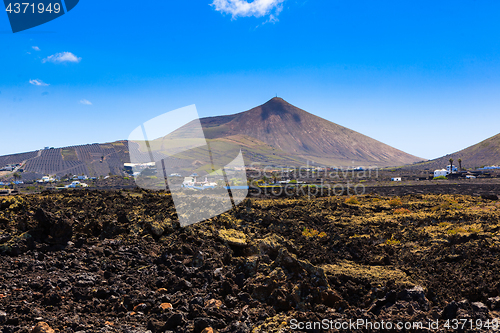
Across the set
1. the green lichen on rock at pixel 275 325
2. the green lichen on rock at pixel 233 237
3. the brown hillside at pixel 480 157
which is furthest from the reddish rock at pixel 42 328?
the brown hillside at pixel 480 157

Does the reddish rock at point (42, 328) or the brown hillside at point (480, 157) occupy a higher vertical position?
the brown hillside at point (480, 157)

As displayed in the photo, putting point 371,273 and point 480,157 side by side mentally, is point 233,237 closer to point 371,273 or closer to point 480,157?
point 371,273

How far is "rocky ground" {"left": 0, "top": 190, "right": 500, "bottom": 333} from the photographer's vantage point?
5.45 meters

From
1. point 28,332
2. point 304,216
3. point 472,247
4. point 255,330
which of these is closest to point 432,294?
point 472,247

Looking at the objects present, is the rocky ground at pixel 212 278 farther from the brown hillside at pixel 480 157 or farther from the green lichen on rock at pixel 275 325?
the brown hillside at pixel 480 157

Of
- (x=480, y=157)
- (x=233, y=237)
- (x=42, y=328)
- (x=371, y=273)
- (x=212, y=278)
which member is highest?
(x=480, y=157)

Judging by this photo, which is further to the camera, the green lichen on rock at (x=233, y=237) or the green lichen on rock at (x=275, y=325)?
the green lichen on rock at (x=233, y=237)

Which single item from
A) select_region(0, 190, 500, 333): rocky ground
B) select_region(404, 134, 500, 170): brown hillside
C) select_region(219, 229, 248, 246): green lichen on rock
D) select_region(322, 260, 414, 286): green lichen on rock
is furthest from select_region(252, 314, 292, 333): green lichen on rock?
select_region(404, 134, 500, 170): brown hillside

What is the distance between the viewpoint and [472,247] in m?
9.73

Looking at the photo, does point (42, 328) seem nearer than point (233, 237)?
Yes

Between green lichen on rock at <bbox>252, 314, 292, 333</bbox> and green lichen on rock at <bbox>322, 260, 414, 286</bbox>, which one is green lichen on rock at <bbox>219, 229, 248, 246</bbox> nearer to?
green lichen on rock at <bbox>322, 260, 414, 286</bbox>

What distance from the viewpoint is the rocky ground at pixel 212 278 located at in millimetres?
5453

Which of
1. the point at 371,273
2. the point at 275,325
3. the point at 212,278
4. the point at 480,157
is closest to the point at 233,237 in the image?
the point at 212,278

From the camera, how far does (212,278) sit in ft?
24.2
